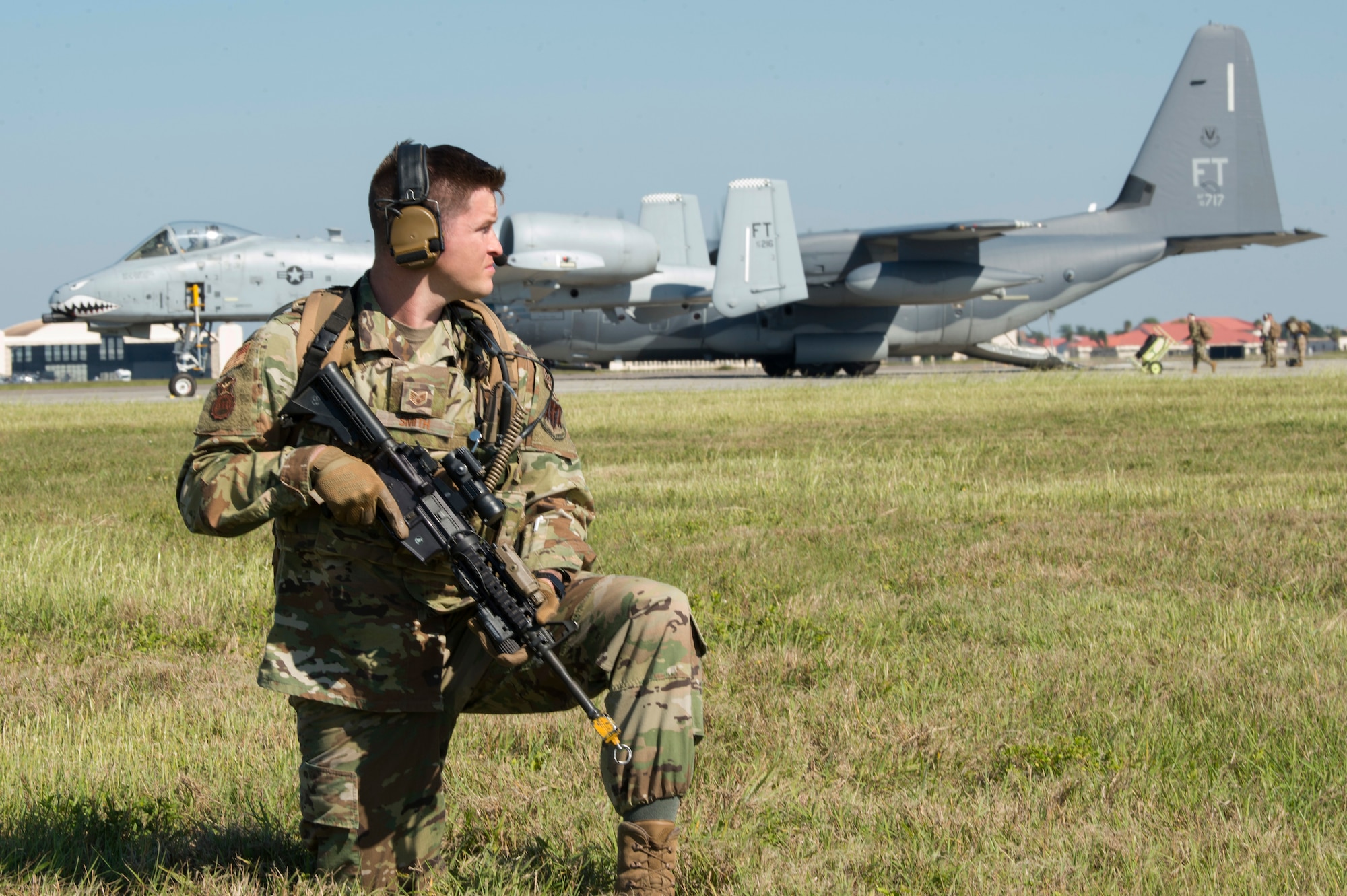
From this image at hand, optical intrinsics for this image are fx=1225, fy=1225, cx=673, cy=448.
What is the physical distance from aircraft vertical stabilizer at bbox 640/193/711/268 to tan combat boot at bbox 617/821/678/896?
110ft

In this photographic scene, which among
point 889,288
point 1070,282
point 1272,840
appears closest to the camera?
point 1272,840

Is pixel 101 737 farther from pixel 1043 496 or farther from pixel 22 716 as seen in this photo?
pixel 1043 496

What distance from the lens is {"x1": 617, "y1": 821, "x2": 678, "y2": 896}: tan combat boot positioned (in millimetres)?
2797

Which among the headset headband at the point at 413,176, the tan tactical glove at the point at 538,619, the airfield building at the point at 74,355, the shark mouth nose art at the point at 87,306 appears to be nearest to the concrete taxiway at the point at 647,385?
the shark mouth nose art at the point at 87,306

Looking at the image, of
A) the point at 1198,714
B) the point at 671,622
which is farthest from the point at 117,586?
the point at 1198,714

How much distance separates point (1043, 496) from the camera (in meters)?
9.68

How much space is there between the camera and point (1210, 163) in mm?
37938

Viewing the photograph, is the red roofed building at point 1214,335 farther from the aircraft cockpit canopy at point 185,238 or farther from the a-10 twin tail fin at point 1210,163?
the aircraft cockpit canopy at point 185,238

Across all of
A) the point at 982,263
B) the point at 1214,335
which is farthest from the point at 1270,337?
the point at 1214,335

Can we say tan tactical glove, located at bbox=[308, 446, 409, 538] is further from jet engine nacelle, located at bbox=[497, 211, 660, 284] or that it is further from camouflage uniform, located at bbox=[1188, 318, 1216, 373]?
camouflage uniform, located at bbox=[1188, 318, 1216, 373]

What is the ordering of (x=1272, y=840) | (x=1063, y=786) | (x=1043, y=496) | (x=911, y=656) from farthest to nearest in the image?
(x=1043, y=496) < (x=911, y=656) < (x=1063, y=786) < (x=1272, y=840)

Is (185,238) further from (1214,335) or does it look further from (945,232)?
(1214,335)

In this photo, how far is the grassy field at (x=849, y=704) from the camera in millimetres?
3307

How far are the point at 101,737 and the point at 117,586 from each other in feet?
8.10
